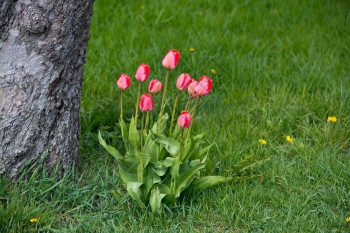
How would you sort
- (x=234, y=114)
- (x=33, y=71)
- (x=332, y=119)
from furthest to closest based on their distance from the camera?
(x=234, y=114) → (x=332, y=119) → (x=33, y=71)

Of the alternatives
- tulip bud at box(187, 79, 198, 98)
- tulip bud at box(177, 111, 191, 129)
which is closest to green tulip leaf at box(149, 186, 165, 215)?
tulip bud at box(177, 111, 191, 129)

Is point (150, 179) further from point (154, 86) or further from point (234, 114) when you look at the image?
point (234, 114)

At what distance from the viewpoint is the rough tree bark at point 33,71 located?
319cm

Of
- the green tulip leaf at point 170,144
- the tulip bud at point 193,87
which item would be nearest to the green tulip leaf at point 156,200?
the green tulip leaf at point 170,144

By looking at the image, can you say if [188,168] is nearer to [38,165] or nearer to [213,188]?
[213,188]

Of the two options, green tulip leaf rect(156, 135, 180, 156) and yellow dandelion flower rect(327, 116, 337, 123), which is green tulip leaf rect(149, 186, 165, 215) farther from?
yellow dandelion flower rect(327, 116, 337, 123)

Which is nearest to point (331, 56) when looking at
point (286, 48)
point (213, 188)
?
point (286, 48)

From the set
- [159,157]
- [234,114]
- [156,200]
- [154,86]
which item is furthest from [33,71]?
[234,114]

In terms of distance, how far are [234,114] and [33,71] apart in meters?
1.43

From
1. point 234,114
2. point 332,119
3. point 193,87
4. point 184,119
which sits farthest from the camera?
point 234,114

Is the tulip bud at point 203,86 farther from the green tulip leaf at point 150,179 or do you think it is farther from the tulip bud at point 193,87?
the green tulip leaf at point 150,179

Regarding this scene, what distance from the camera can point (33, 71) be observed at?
3.23m

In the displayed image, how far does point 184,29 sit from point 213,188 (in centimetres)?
226

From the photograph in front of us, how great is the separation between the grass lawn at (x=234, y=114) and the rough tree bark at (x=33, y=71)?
0.57 ft
